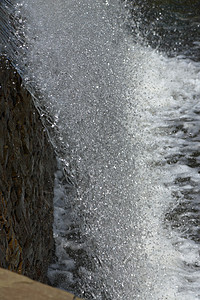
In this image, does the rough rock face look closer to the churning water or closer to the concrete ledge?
the churning water

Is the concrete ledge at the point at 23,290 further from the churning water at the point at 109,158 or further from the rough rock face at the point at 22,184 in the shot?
the churning water at the point at 109,158

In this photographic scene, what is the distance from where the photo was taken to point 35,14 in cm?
364

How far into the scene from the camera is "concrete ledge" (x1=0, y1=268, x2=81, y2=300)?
698mm

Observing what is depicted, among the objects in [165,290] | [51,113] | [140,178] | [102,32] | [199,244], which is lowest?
[165,290]

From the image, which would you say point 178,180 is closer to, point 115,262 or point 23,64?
point 115,262

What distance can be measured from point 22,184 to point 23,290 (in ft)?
5.44

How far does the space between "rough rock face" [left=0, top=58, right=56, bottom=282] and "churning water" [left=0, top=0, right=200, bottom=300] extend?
23 centimetres

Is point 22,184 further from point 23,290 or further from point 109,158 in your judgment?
point 23,290

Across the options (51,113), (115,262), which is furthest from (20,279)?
(51,113)

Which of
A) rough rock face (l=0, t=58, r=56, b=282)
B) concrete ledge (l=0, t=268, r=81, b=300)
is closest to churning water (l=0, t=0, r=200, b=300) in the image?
Result: rough rock face (l=0, t=58, r=56, b=282)

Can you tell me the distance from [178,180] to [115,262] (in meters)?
1.02

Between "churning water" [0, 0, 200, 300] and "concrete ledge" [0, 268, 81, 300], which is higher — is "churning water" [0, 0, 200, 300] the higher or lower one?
the higher one

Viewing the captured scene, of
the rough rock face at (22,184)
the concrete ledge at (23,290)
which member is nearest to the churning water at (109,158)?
the rough rock face at (22,184)

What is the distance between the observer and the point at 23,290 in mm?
711
